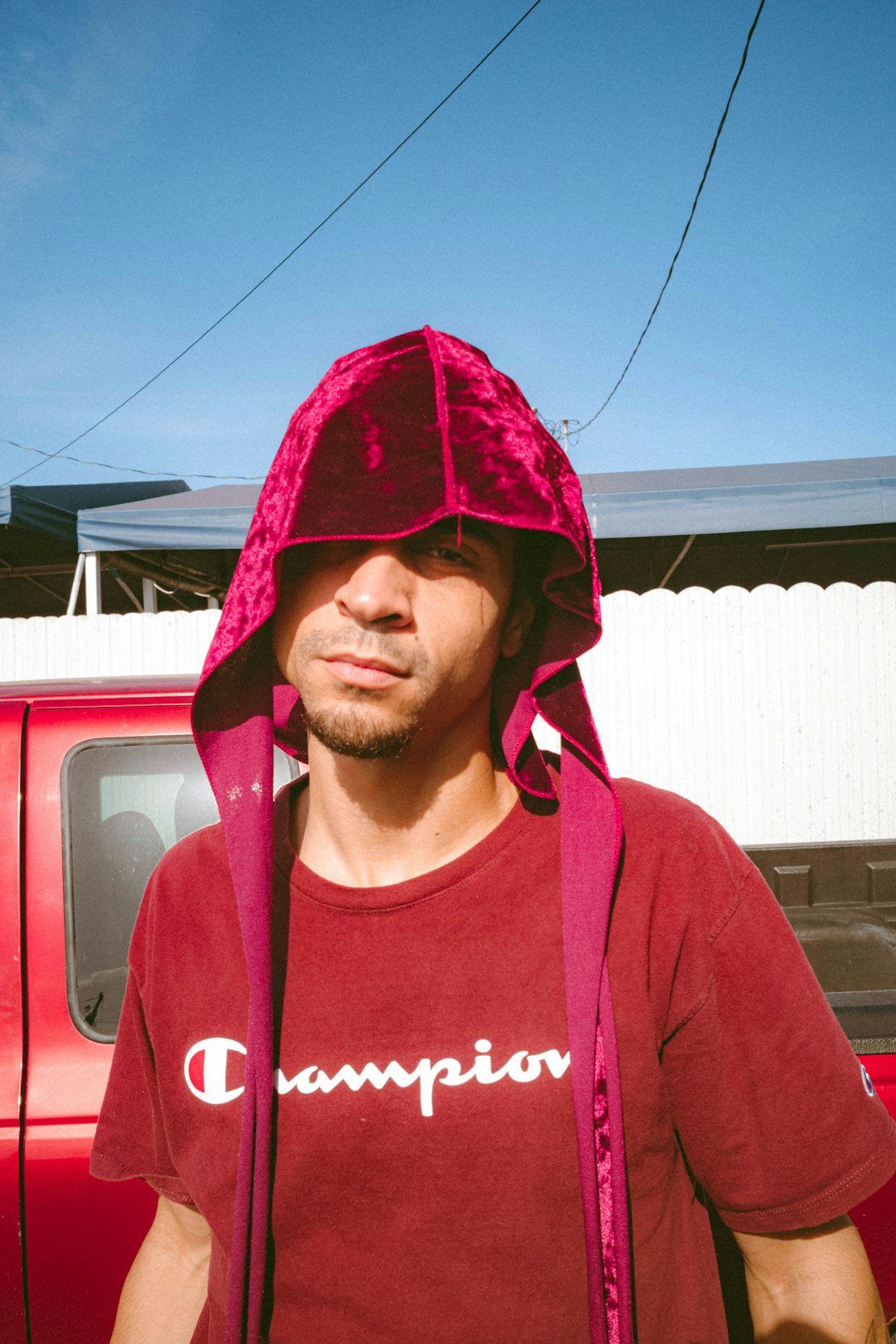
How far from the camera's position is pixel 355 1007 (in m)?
1.10

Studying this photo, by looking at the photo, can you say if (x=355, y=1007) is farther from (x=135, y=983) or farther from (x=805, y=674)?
(x=805, y=674)

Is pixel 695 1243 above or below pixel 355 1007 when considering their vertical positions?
below

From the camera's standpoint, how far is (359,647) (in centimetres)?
111

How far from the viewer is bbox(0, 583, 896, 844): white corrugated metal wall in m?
6.20

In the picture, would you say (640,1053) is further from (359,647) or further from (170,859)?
(170,859)

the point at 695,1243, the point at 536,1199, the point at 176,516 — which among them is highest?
the point at 176,516

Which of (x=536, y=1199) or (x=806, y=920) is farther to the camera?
(x=806, y=920)

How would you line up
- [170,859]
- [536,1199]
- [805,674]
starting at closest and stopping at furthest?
[536,1199] < [170,859] < [805,674]

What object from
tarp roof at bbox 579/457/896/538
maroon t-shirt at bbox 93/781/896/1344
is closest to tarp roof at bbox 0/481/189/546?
tarp roof at bbox 579/457/896/538

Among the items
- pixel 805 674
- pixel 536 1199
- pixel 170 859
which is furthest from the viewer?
pixel 805 674

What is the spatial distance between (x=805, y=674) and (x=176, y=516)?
5.10 meters

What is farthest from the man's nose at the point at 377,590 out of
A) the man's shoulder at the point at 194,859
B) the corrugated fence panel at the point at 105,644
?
the corrugated fence panel at the point at 105,644

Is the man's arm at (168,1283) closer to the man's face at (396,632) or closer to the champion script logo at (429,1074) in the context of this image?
the champion script logo at (429,1074)

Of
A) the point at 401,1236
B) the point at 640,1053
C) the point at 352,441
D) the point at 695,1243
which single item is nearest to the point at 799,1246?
the point at 695,1243
